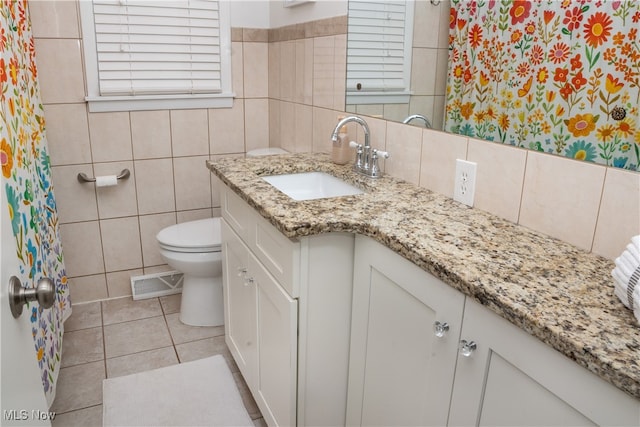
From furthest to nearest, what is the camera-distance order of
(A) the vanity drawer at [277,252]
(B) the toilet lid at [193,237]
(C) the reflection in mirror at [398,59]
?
(B) the toilet lid at [193,237], (C) the reflection in mirror at [398,59], (A) the vanity drawer at [277,252]

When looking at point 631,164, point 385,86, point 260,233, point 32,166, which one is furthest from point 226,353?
point 631,164

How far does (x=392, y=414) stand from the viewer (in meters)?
1.26

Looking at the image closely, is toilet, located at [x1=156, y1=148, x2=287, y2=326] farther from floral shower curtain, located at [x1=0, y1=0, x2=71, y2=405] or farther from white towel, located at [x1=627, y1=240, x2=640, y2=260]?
white towel, located at [x1=627, y1=240, x2=640, y2=260]

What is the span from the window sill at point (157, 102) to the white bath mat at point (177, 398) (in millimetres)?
1275

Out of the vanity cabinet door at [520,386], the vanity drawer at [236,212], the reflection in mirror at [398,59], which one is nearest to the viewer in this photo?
the vanity cabinet door at [520,386]

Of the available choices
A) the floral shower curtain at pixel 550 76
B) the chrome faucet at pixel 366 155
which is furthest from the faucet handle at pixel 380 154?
the floral shower curtain at pixel 550 76

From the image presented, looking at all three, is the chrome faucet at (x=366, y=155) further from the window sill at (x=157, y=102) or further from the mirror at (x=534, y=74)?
the window sill at (x=157, y=102)

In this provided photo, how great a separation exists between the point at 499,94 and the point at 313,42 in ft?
3.64

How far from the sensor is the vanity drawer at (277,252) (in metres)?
1.31

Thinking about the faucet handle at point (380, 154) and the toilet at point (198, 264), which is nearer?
the faucet handle at point (380, 154)

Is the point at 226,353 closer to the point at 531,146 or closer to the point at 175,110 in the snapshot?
the point at 175,110

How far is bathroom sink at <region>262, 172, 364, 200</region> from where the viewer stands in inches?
72.4

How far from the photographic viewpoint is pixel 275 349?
152 centimetres

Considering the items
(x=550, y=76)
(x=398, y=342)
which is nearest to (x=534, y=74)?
(x=550, y=76)
